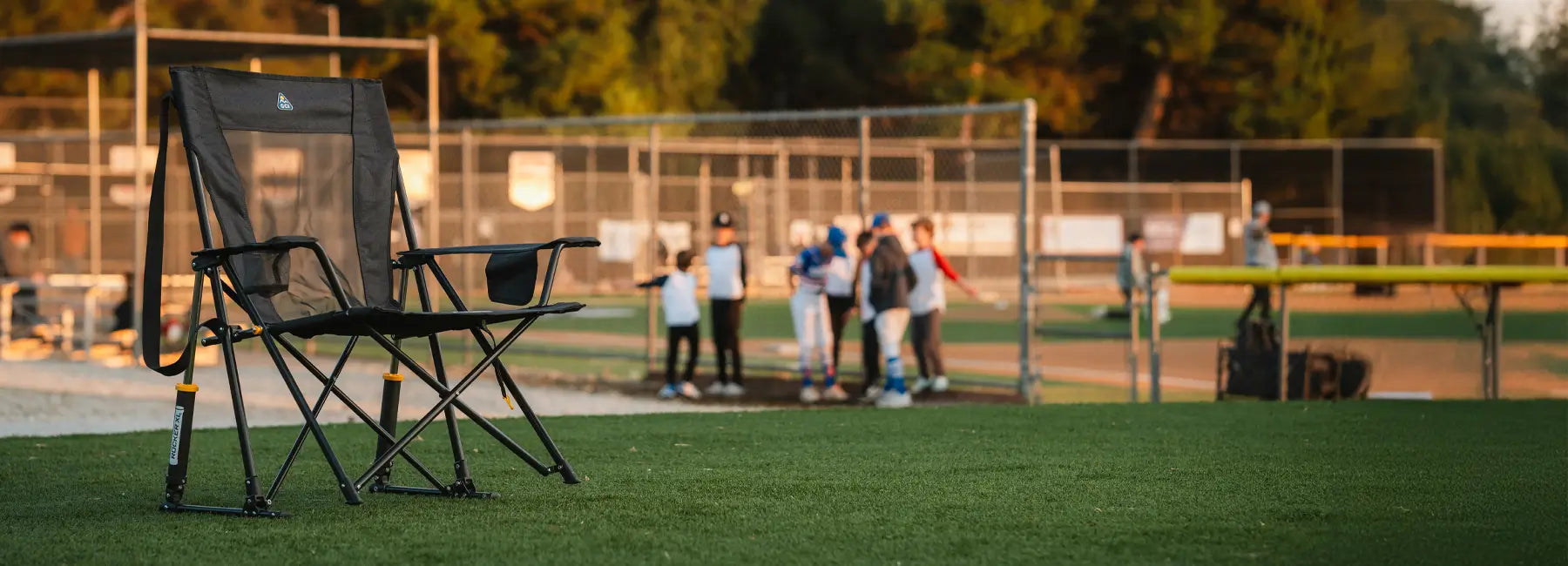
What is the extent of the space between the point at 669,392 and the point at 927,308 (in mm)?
2161

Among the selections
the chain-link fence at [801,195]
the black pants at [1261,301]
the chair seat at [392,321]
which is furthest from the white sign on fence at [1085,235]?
the chair seat at [392,321]

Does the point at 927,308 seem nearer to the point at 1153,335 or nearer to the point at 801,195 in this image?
the point at 1153,335

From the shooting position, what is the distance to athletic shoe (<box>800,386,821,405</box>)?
46.7ft

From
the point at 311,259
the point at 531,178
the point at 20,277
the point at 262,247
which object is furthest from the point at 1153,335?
the point at 20,277

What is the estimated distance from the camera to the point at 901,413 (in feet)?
33.8

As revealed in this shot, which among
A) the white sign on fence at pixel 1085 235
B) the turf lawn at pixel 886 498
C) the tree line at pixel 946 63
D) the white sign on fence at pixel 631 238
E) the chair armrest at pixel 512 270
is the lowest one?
the turf lawn at pixel 886 498

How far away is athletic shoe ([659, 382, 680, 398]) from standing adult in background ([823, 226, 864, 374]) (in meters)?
1.28

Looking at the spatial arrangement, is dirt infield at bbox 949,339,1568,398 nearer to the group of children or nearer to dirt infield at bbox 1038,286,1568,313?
the group of children

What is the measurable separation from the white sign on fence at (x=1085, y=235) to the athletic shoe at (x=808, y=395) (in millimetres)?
20300

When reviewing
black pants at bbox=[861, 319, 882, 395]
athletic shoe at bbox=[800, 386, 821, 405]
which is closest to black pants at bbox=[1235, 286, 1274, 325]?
black pants at bbox=[861, 319, 882, 395]

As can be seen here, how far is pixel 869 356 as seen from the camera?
1467 centimetres

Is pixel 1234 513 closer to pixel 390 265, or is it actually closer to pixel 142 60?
pixel 390 265

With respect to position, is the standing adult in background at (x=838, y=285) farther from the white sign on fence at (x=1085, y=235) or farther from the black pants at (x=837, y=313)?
the white sign on fence at (x=1085, y=235)

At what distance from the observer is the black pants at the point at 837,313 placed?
48.8ft
